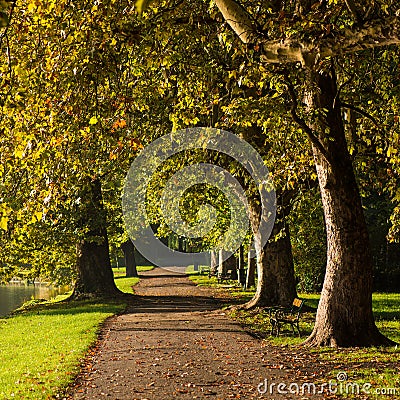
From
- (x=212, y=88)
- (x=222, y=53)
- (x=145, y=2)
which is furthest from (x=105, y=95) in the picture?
(x=145, y=2)

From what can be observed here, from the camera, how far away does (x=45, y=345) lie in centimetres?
A: 1719

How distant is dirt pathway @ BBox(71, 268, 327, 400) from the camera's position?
34.2ft

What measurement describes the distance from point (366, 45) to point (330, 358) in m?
6.17

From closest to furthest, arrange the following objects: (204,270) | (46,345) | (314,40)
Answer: (314,40) < (46,345) < (204,270)

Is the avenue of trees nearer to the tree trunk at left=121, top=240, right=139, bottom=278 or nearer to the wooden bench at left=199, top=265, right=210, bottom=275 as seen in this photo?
the wooden bench at left=199, top=265, right=210, bottom=275

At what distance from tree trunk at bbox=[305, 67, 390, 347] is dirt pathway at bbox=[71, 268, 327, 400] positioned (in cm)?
144

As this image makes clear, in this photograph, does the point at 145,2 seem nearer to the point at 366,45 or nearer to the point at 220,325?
the point at 366,45

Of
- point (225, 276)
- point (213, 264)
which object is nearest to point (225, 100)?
point (225, 276)

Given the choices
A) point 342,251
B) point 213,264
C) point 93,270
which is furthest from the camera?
point 213,264

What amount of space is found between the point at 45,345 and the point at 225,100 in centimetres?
766

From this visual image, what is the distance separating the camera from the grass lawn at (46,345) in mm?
11516

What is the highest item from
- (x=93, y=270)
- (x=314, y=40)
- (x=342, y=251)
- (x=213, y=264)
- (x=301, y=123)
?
(x=314, y=40)

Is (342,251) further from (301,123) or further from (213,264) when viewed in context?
(213,264)

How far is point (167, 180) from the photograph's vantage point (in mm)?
24688
